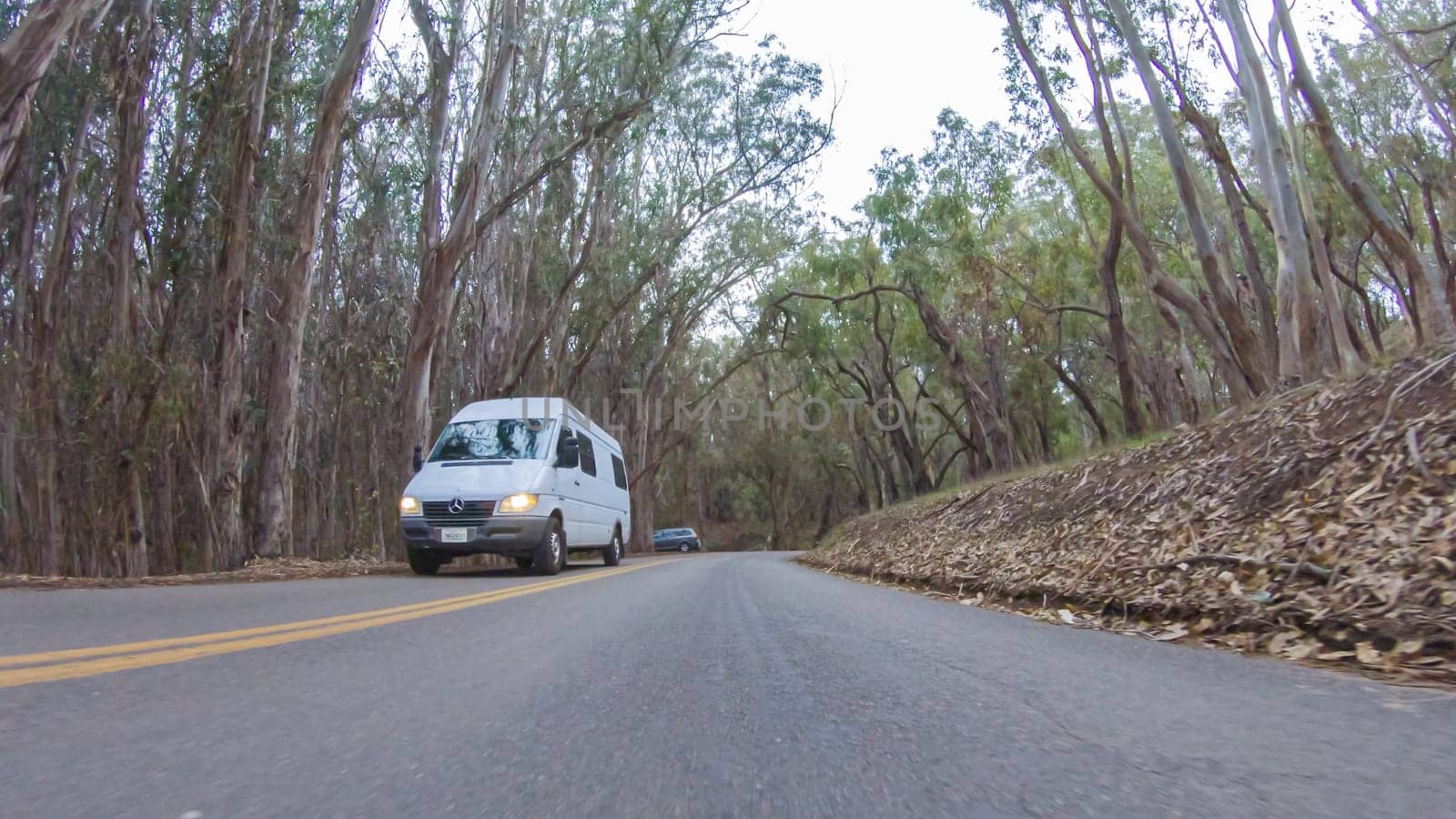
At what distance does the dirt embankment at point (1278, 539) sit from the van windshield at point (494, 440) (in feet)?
18.1

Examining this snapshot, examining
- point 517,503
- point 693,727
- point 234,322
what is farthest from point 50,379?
point 693,727

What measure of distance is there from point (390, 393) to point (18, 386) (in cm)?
1027

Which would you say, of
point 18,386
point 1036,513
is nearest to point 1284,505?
point 1036,513

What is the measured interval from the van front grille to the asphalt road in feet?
19.3

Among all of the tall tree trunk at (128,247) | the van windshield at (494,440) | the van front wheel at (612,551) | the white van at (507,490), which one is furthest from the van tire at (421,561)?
the tall tree trunk at (128,247)

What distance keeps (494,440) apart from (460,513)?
1.61 metres

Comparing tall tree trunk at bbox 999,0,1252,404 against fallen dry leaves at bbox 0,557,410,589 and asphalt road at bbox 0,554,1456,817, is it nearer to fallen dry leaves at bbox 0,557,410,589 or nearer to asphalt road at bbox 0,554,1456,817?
asphalt road at bbox 0,554,1456,817

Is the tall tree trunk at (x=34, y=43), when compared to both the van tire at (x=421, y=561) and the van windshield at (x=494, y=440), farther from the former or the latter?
the van tire at (x=421, y=561)

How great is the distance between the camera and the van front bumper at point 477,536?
10797 mm

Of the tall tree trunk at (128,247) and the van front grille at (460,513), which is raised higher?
the tall tree trunk at (128,247)

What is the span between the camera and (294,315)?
40.8ft

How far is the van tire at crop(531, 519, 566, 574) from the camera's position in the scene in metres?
11.5

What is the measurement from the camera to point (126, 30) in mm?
13641

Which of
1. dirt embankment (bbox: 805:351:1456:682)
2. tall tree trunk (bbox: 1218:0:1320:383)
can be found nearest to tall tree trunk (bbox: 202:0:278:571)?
dirt embankment (bbox: 805:351:1456:682)
